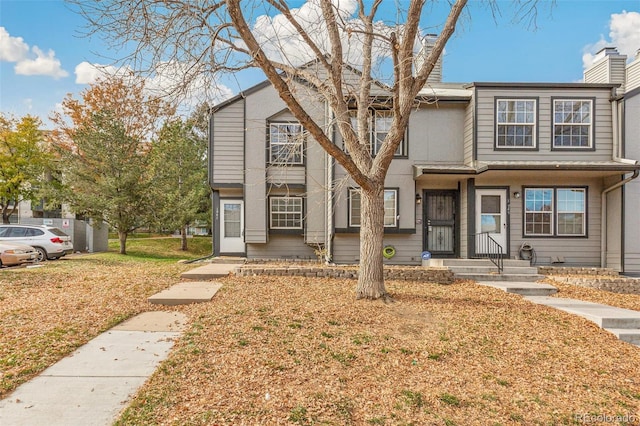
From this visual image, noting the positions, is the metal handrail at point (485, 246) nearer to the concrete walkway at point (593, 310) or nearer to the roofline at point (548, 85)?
the concrete walkway at point (593, 310)

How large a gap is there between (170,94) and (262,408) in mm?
5233

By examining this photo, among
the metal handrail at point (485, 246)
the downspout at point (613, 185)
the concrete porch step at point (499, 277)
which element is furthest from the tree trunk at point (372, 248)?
the downspout at point (613, 185)

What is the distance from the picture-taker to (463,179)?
37.3ft

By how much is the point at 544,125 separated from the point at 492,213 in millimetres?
3218

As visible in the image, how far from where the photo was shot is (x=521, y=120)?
1104 centimetres

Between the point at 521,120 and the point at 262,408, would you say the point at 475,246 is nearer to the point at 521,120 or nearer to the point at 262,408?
the point at 521,120

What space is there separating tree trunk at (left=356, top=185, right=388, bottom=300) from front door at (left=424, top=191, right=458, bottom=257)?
5.70 m

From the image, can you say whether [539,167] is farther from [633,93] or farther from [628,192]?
[633,93]

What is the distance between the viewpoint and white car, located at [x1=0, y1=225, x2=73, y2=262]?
12516 mm

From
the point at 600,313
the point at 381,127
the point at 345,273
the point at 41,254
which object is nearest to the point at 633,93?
the point at 381,127

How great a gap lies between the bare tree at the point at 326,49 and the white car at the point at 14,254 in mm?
9062

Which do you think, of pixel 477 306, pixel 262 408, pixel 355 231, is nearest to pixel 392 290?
pixel 477 306

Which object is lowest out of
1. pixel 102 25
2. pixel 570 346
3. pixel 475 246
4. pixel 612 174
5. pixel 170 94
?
pixel 570 346

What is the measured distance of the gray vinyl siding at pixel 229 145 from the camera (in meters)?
12.0
